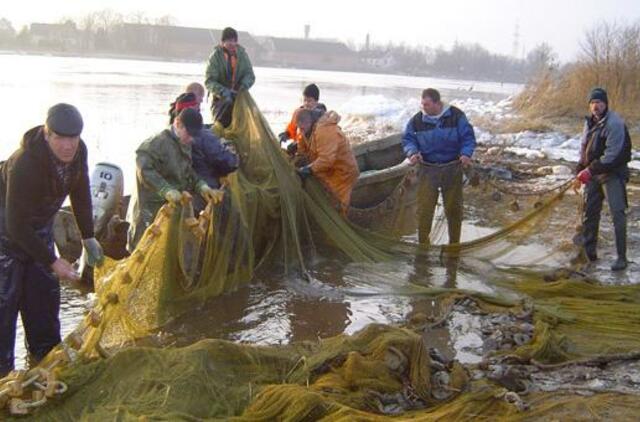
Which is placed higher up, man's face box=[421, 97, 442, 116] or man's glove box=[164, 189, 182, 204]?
man's face box=[421, 97, 442, 116]

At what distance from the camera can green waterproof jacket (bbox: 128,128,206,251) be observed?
5684mm

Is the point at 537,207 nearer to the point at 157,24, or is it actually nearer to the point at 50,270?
the point at 50,270

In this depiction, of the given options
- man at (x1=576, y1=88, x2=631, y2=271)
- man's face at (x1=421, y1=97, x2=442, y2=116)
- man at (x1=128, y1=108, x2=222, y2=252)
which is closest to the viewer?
man at (x1=128, y1=108, x2=222, y2=252)

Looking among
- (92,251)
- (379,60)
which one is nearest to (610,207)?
(92,251)

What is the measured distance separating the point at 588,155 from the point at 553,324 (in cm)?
293

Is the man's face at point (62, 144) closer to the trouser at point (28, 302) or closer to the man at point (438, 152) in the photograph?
the trouser at point (28, 302)

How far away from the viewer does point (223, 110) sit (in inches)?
318

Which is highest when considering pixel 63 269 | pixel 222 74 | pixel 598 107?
pixel 222 74

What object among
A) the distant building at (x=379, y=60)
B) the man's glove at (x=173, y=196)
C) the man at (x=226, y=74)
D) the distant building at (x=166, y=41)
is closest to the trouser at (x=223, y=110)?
the man at (x=226, y=74)

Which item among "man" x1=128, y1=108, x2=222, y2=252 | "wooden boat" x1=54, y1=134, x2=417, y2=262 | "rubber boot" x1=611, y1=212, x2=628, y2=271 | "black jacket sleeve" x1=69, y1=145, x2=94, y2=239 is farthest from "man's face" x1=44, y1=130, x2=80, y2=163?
"rubber boot" x1=611, y1=212, x2=628, y2=271

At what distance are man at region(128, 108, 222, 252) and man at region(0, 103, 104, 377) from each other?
129 cm

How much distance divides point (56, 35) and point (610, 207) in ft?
325

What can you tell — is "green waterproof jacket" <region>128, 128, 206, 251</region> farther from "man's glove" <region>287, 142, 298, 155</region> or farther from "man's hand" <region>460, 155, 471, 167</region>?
"man's hand" <region>460, 155, 471, 167</region>

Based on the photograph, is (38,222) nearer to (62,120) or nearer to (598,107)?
(62,120)
